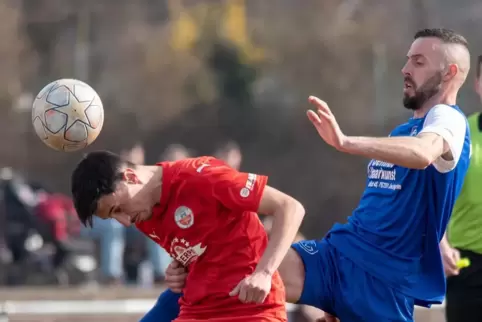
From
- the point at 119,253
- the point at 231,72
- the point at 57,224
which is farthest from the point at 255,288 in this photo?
the point at 231,72

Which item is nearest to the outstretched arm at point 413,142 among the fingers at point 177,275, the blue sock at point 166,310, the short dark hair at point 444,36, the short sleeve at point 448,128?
the short sleeve at point 448,128

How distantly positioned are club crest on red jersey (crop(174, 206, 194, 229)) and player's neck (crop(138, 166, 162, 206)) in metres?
0.11

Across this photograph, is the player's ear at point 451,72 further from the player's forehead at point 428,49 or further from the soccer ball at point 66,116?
the soccer ball at point 66,116

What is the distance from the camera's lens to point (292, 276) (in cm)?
487

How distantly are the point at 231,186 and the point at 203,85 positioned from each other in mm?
11376

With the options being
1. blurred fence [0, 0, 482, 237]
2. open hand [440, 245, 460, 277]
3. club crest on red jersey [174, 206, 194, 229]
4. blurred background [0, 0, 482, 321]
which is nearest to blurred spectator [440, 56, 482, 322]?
open hand [440, 245, 460, 277]

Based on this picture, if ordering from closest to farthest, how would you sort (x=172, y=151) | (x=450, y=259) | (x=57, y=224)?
(x=450, y=259) → (x=57, y=224) → (x=172, y=151)

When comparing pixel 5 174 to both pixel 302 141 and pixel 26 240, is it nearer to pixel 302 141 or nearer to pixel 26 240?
pixel 26 240

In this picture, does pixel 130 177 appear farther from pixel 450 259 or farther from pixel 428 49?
pixel 450 259

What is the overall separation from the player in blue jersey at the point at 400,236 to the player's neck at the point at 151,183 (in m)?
0.45

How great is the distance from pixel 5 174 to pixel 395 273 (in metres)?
10.5

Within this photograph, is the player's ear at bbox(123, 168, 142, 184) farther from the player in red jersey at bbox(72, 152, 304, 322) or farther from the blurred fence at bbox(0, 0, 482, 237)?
the blurred fence at bbox(0, 0, 482, 237)

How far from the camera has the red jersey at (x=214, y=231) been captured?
4316 mm

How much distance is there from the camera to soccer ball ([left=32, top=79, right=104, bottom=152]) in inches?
186
